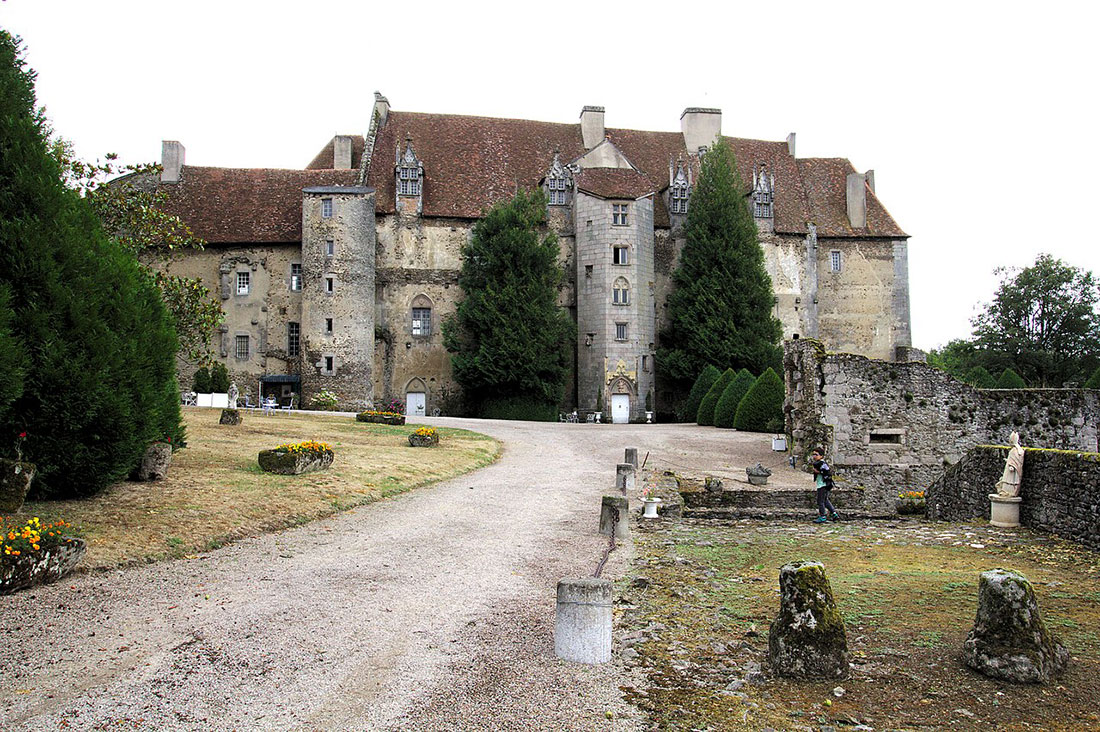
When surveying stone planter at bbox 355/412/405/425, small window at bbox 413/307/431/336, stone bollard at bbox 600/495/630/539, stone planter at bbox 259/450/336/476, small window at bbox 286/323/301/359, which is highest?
small window at bbox 413/307/431/336

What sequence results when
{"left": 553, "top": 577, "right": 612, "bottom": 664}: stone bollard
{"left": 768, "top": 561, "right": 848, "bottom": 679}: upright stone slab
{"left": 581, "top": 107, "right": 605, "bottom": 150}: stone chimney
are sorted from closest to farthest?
{"left": 768, "top": 561, "right": 848, "bottom": 679}: upright stone slab → {"left": 553, "top": 577, "right": 612, "bottom": 664}: stone bollard → {"left": 581, "top": 107, "right": 605, "bottom": 150}: stone chimney

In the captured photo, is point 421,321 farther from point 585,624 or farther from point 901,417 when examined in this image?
point 585,624

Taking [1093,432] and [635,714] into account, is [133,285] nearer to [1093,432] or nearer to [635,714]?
[635,714]

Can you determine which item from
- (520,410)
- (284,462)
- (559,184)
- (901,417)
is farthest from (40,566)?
(559,184)

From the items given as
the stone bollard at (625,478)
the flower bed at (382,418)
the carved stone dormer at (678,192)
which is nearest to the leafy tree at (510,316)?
the carved stone dormer at (678,192)

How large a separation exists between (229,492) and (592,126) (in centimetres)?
4108

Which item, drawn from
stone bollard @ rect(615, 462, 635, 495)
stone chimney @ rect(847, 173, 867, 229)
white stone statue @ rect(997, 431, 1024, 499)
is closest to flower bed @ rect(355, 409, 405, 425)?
stone bollard @ rect(615, 462, 635, 495)

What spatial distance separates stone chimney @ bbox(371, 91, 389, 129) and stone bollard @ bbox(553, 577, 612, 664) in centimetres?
4581

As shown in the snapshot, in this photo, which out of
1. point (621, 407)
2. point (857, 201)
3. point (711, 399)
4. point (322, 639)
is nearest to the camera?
point (322, 639)

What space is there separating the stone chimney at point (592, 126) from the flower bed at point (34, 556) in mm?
44400

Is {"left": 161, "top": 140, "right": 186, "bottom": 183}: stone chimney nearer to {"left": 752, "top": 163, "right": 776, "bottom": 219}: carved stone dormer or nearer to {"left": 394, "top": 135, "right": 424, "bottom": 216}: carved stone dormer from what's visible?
{"left": 394, "top": 135, "right": 424, "bottom": 216}: carved stone dormer

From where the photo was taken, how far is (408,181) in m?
45.1

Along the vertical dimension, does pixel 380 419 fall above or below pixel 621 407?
below

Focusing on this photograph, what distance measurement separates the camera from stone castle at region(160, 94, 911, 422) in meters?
42.9
